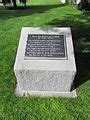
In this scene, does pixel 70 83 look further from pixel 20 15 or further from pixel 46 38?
pixel 20 15

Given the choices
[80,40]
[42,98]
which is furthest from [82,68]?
[80,40]

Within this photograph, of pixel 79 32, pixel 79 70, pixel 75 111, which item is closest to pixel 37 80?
pixel 75 111

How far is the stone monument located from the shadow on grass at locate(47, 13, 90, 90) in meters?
0.75

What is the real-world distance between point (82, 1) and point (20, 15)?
5634mm

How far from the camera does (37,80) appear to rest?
7.43 metres

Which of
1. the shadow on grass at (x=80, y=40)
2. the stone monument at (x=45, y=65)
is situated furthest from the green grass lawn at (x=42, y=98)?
the stone monument at (x=45, y=65)

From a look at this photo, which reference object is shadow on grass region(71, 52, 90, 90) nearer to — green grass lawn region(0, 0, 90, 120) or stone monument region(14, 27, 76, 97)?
green grass lawn region(0, 0, 90, 120)

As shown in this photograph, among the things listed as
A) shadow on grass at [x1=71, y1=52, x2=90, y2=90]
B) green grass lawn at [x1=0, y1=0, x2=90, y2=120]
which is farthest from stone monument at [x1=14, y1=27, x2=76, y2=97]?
shadow on grass at [x1=71, y1=52, x2=90, y2=90]

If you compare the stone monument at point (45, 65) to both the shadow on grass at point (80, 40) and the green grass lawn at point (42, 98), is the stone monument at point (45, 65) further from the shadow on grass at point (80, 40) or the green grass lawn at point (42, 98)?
the shadow on grass at point (80, 40)

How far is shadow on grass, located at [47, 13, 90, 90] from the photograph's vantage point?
28.9ft

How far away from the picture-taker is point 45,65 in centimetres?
725

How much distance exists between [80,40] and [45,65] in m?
5.30

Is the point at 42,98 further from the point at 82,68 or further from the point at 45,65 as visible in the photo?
the point at 82,68

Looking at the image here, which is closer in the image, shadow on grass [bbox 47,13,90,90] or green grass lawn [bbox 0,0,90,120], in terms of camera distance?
green grass lawn [bbox 0,0,90,120]
